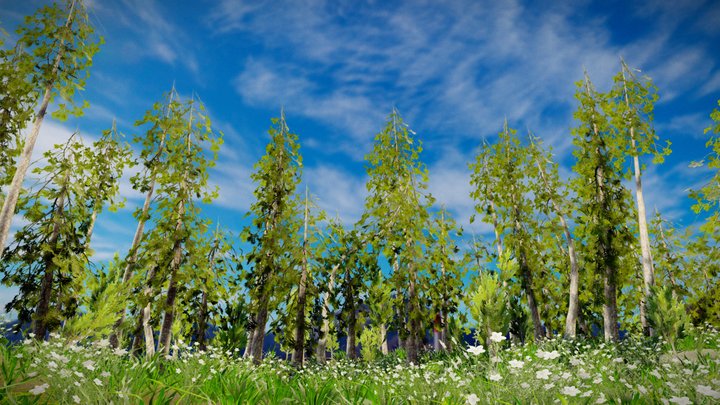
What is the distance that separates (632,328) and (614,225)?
15.6 m

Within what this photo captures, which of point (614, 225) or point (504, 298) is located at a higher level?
point (614, 225)

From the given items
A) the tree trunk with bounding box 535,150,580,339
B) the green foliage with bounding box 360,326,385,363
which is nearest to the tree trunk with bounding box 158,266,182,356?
the tree trunk with bounding box 535,150,580,339

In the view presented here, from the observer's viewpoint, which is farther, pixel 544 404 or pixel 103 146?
pixel 103 146

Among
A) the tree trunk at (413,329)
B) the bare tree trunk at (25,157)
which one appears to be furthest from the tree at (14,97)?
the tree trunk at (413,329)

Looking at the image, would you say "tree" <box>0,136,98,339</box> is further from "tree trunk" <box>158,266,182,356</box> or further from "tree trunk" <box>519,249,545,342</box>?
"tree trunk" <box>519,249,545,342</box>

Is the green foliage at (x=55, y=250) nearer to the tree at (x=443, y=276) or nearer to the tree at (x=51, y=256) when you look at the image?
the tree at (x=51, y=256)

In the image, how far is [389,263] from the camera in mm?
11328

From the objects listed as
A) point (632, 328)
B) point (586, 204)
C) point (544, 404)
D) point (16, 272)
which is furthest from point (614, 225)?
point (16, 272)

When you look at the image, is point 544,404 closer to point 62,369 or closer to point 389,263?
point 62,369

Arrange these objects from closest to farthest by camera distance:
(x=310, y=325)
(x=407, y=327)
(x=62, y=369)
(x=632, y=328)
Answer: (x=62, y=369) → (x=407, y=327) → (x=310, y=325) → (x=632, y=328)

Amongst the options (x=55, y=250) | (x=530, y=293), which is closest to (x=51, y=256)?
(x=55, y=250)

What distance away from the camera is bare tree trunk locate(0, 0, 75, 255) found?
26.6ft

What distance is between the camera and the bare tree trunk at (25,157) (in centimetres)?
809

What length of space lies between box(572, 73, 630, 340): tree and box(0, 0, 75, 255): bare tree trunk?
593 inches
